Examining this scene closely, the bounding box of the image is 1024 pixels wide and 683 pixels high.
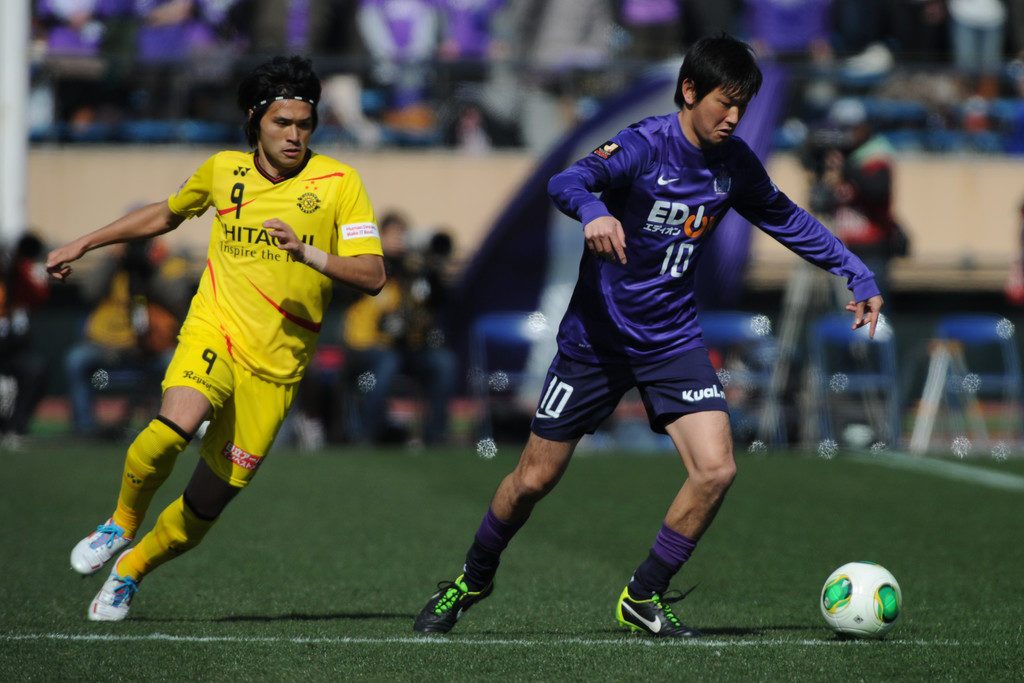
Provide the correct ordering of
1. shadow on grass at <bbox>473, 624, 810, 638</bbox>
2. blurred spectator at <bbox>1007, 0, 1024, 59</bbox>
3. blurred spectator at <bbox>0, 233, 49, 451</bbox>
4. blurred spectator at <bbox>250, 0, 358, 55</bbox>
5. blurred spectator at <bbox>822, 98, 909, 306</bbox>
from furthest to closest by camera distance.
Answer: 1. blurred spectator at <bbox>1007, 0, 1024, 59</bbox>
2. blurred spectator at <bbox>250, 0, 358, 55</bbox>
3. blurred spectator at <bbox>0, 233, 49, 451</bbox>
4. blurred spectator at <bbox>822, 98, 909, 306</bbox>
5. shadow on grass at <bbox>473, 624, 810, 638</bbox>

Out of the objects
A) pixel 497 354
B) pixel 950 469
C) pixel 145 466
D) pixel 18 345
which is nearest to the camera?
pixel 145 466

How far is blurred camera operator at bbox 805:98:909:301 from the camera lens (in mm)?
15180

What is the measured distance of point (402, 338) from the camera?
51.5ft

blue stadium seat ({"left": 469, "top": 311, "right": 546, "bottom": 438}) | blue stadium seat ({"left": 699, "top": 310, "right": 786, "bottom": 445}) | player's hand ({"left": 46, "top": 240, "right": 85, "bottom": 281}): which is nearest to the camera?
player's hand ({"left": 46, "top": 240, "right": 85, "bottom": 281})

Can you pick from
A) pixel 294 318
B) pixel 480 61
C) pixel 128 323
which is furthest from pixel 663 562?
pixel 480 61

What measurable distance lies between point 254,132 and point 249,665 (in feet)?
7.76

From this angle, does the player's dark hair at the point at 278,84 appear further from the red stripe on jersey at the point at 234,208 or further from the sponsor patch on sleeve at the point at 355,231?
the sponsor patch on sleeve at the point at 355,231

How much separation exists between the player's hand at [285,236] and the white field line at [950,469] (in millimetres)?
A: 8043

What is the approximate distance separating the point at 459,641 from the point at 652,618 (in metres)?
0.79

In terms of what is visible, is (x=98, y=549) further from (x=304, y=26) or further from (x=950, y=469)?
(x=304, y=26)

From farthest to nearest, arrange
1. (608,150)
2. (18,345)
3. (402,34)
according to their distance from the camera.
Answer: (402,34), (18,345), (608,150)

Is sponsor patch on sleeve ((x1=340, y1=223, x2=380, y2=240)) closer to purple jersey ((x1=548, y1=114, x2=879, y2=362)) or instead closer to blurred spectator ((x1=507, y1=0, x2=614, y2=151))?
purple jersey ((x1=548, y1=114, x2=879, y2=362))

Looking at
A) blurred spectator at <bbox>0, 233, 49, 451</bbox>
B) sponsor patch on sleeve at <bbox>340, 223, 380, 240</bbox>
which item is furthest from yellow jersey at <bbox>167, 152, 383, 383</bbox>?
blurred spectator at <bbox>0, 233, 49, 451</bbox>

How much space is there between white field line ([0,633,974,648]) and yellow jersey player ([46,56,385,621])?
44cm
